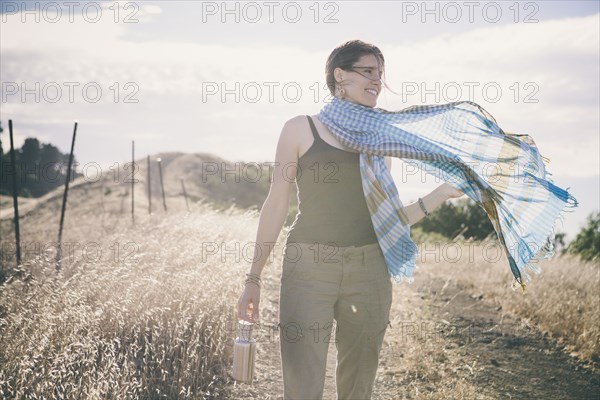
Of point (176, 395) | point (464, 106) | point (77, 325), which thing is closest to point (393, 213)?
point (464, 106)

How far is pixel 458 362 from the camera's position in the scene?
527 cm

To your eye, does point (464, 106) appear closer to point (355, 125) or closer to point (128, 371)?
point (355, 125)

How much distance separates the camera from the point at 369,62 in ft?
8.15

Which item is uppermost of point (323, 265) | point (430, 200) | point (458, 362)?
point (430, 200)

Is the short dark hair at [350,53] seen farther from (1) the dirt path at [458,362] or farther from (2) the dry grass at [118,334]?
(1) the dirt path at [458,362]

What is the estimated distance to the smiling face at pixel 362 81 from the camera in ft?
8.16

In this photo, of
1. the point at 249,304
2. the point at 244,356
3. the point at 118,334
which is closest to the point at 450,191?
the point at 249,304

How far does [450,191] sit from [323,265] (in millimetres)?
1019

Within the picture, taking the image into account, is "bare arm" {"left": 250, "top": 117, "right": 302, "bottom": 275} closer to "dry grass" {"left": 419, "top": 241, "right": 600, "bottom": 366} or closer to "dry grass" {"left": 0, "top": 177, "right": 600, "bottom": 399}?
"dry grass" {"left": 0, "top": 177, "right": 600, "bottom": 399}

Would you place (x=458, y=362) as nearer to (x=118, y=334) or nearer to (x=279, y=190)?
(x=118, y=334)

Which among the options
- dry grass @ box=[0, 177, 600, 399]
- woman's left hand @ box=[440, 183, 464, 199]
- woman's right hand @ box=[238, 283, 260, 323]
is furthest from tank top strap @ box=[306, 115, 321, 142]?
dry grass @ box=[0, 177, 600, 399]

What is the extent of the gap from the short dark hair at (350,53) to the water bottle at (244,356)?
4.35 ft

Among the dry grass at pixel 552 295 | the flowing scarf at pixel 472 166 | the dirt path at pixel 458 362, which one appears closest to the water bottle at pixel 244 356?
the flowing scarf at pixel 472 166

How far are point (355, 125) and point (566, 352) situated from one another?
4.71 metres
